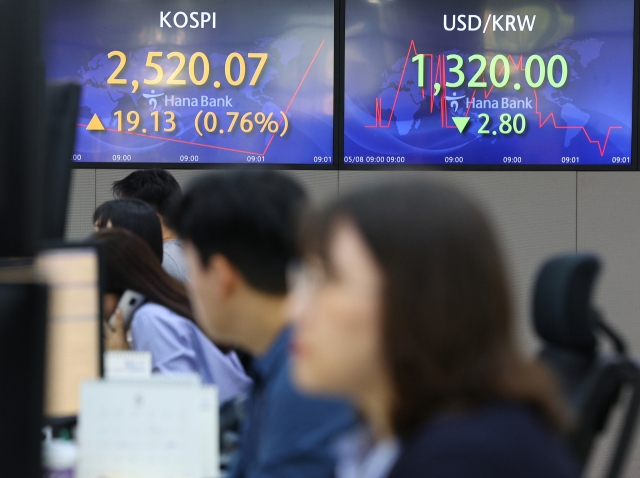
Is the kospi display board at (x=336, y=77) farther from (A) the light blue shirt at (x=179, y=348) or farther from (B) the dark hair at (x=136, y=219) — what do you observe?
(A) the light blue shirt at (x=179, y=348)

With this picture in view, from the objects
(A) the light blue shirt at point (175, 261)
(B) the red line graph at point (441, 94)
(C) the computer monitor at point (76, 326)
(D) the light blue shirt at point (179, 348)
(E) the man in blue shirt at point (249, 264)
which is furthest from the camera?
(B) the red line graph at point (441, 94)

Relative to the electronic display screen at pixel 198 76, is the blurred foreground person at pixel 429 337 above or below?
below

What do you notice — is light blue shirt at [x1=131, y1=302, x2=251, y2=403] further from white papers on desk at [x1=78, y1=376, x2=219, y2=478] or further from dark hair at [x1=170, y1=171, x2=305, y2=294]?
dark hair at [x1=170, y1=171, x2=305, y2=294]

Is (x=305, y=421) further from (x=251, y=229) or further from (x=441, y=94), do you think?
(x=441, y=94)

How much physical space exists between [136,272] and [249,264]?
39.3 inches

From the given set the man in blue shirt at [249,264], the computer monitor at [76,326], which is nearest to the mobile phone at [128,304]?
the computer monitor at [76,326]

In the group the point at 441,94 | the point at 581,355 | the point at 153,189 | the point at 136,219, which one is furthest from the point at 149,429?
the point at 441,94

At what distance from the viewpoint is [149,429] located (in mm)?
1331

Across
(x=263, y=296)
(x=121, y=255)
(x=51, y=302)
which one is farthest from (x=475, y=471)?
(x=121, y=255)

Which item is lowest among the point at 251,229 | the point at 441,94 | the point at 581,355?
the point at 581,355

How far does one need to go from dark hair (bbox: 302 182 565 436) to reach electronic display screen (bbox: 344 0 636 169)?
3064 mm

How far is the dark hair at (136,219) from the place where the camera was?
2496mm

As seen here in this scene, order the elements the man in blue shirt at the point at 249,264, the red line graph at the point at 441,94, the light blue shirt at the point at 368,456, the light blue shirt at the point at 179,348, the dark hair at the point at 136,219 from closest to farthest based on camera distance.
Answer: the light blue shirt at the point at 368,456 < the man in blue shirt at the point at 249,264 < the light blue shirt at the point at 179,348 < the dark hair at the point at 136,219 < the red line graph at the point at 441,94

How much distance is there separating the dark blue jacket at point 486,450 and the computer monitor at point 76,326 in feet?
3.36
